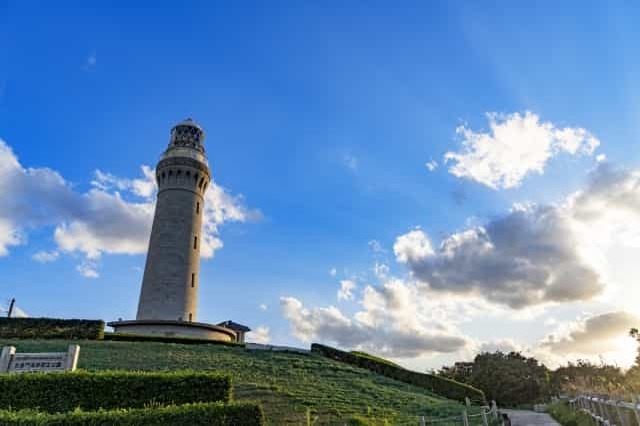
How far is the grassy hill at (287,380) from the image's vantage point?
56.0 ft

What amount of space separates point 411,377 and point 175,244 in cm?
2402

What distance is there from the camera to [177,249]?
37875 mm

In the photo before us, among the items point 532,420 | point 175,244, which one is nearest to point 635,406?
point 532,420

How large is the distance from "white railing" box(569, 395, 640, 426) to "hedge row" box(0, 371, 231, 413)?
413 inches

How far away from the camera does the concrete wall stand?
3578 centimetres

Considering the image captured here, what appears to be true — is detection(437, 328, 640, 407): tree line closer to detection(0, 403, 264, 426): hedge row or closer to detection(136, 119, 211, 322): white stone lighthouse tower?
detection(136, 119, 211, 322): white stone lighthouse tower

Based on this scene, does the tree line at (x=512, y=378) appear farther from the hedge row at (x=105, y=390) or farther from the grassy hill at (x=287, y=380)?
the hedge row at (x=105, y=390)

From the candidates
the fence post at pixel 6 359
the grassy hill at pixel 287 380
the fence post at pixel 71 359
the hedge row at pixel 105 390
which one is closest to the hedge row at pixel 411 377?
the grassy hill at pixel 287 380

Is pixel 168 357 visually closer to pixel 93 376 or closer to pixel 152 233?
pixel 93 376

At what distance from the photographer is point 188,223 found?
39.6m

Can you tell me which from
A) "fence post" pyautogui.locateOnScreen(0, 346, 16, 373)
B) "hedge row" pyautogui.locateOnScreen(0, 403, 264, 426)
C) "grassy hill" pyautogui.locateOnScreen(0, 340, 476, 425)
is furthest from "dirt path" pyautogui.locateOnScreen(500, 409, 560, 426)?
"fence post" pyautogui.locateOnScreen(0, 346, 16, 373)

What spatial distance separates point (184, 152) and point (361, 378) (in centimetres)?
2919

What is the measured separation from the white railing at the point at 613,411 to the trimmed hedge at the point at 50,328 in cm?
2814

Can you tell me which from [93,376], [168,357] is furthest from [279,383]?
[93,376]
